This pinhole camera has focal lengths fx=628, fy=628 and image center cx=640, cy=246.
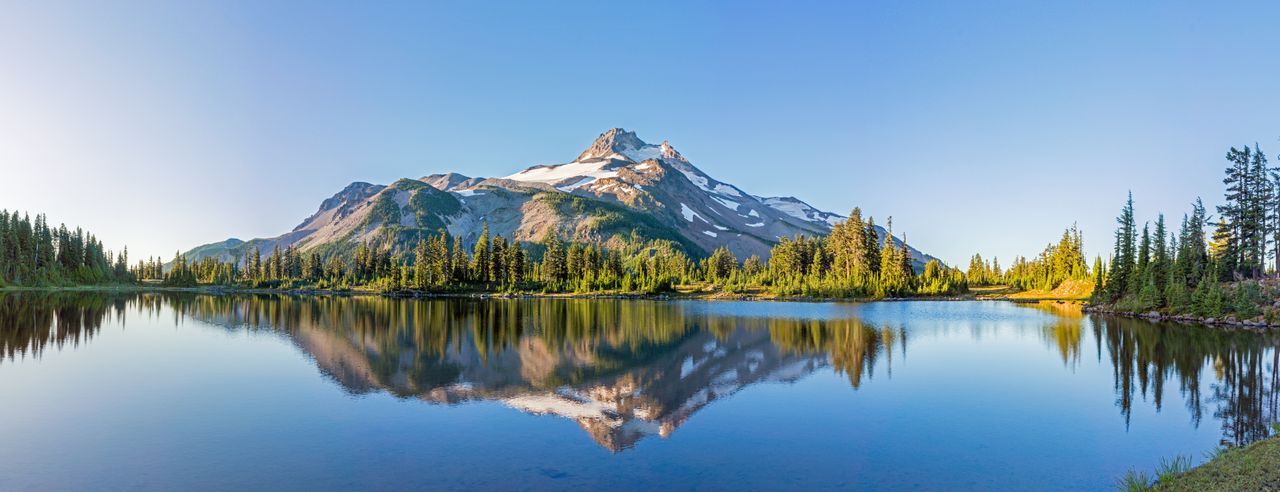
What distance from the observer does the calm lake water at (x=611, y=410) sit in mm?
17344

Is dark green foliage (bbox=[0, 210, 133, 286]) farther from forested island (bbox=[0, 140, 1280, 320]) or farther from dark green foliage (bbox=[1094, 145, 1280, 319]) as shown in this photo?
dark green foliage (bbox=[1094, 145, 1280, 319])

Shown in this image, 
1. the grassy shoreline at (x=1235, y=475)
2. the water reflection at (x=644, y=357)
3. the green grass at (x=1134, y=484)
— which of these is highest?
the grassy shoreline at (x=1235, y=475)

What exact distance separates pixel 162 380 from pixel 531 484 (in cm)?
2580

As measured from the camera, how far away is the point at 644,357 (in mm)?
40562

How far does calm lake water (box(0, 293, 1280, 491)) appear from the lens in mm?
17344

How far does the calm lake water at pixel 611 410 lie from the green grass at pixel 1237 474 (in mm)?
2781

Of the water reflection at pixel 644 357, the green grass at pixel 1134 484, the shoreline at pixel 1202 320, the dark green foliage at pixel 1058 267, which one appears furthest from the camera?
the dark green foliage at pixel 1058 267

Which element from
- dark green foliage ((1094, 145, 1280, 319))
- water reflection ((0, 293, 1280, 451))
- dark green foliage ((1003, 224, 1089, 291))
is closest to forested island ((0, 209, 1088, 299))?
dark green foliage ((1003, 224, 1089, 291))


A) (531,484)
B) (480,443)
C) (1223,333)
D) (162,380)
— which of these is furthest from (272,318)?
(1223,333)

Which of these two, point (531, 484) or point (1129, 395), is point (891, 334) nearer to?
point (1129, 395)

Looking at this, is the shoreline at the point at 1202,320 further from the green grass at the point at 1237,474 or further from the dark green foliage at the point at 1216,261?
the green grass at the point at 1237,474

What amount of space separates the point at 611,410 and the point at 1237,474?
60.0ft

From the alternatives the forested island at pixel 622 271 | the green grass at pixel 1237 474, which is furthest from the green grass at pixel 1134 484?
the forested island at pixel 622 271

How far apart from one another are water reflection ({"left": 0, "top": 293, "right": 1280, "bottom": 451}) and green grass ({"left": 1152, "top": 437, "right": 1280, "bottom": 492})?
22.5 feet
